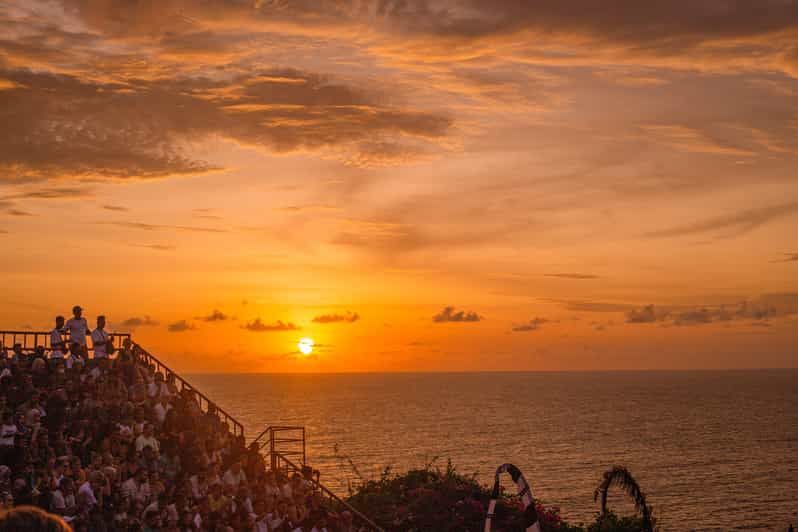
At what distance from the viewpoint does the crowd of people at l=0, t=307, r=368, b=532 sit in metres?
17.8

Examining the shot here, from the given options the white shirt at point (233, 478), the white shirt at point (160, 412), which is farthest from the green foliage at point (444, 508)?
the white shirt at point (160, 412)

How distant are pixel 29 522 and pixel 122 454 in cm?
1740

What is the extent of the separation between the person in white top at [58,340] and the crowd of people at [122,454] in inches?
1.1

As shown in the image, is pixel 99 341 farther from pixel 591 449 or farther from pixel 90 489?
pixel 591 449

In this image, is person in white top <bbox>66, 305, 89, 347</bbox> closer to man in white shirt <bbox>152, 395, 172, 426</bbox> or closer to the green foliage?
man in white shirt <bbox>152, 395, 172, 426</bbox>

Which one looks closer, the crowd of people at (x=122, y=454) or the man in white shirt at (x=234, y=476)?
the crowd of people at (x=122, y=454)

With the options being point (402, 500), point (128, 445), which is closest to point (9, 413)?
point (128, 445)

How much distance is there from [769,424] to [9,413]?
154 metres

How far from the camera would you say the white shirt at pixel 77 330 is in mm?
23875

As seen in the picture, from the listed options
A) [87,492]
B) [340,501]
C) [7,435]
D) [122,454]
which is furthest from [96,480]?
[340,501]

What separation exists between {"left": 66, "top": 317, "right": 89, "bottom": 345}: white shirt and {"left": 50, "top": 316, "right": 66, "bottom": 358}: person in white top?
211mm

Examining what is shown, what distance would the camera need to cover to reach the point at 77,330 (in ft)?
78.5

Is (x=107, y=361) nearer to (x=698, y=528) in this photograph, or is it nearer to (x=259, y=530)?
(x=259, y=530)

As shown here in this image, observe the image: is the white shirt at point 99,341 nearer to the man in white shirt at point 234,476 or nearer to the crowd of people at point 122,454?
the crowd of people at point 122,454
